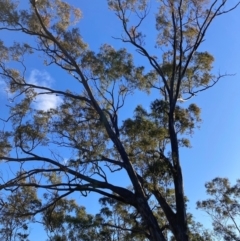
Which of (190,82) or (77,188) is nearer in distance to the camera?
(77,188)

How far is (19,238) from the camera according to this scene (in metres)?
17.9

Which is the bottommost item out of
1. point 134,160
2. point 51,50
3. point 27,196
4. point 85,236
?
point 134,160

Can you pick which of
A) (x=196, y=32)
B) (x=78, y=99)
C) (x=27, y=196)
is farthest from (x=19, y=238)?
(x=196, y=32)

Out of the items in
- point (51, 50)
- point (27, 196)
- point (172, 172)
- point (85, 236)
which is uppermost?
point (51, 50)

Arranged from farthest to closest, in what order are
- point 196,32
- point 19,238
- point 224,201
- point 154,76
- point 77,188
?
point 224,201, point 19,238, point 154,76, point 196,32, point 77,188

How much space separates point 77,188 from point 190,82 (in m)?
5.73

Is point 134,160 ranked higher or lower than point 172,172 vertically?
higher

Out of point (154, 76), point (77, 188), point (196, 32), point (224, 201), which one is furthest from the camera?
point (224, 201)

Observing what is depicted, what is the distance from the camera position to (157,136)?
42.2 feet

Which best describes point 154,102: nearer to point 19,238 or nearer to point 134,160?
point 134,160

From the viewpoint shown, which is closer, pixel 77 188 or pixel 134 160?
pixel 77 188

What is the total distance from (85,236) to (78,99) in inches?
317

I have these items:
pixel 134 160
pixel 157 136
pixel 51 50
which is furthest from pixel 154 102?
pixel 51 50

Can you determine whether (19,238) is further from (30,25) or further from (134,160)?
(30,25)
